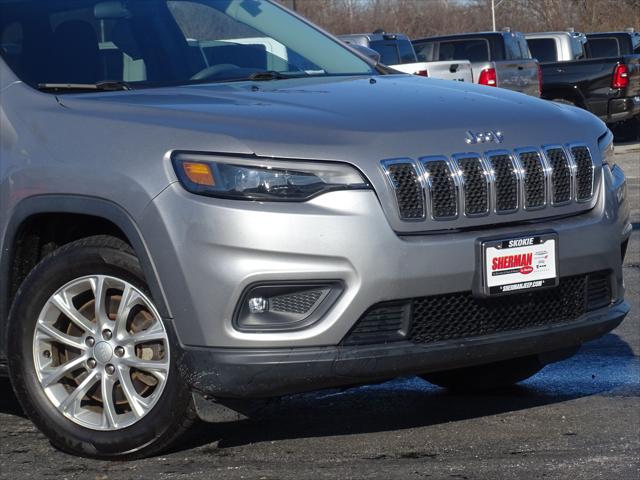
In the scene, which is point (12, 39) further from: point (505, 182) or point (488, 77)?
point (488, 77)

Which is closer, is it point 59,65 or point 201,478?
point 201,478

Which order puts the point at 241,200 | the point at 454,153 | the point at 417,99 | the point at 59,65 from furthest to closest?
the point at 59,65 → the point at 417,99 → the point at 454,153 → the point at 241,200

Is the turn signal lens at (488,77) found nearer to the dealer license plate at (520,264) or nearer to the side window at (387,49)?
the side window at (387,49)

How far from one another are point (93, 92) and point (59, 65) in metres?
0.29

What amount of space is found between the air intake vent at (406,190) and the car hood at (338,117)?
5 cm

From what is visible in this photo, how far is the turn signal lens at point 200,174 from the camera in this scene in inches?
158

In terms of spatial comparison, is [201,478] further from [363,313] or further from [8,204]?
[8,204]

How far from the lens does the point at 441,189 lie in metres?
4.15

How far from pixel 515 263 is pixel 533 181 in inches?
12.8

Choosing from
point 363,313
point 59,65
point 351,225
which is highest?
point 59,65

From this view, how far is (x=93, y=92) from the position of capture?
15.5 feet

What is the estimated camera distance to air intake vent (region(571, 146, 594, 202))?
14.9 feet

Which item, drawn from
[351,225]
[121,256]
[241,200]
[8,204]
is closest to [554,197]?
[351,225]

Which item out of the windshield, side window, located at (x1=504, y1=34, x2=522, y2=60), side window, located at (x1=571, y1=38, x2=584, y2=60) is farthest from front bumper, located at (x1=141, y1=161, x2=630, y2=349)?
side window, located at (x1=571, y1=38, x2=584, y2=60)
